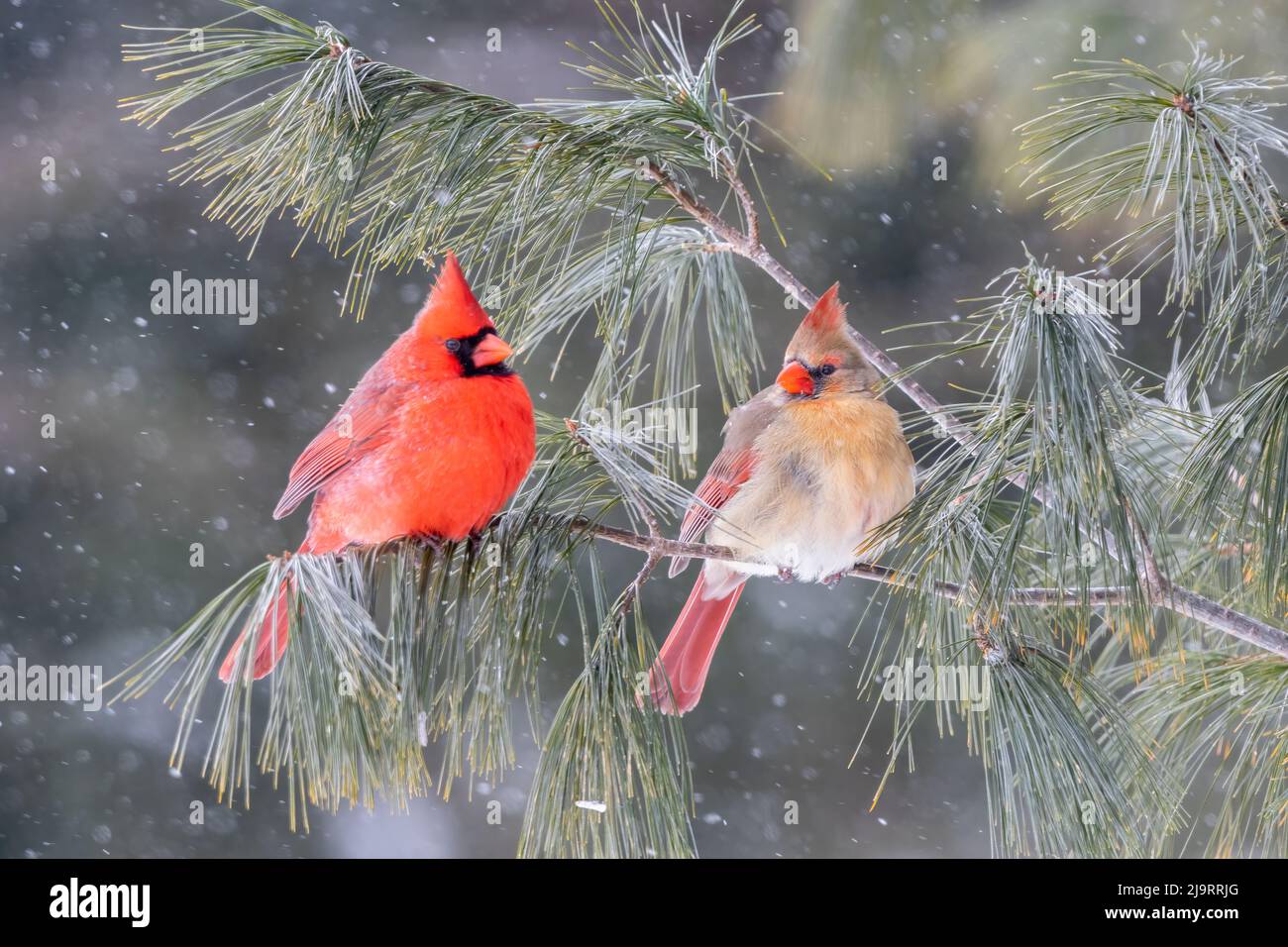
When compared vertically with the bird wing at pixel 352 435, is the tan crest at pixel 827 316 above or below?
above

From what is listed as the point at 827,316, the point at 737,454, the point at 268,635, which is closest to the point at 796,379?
the point at 827,316

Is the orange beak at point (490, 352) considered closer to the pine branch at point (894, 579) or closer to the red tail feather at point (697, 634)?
the pine branch at point (894, 579)

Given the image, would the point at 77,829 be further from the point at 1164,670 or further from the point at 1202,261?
the point at 1202,261

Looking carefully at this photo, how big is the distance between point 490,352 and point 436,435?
0.43ft

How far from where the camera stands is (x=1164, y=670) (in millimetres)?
1711

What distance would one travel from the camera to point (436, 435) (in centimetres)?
167

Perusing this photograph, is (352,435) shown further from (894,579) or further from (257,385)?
(257,385)

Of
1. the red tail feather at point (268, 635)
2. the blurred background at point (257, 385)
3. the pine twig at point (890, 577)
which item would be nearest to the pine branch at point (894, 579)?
the pine twig at point (890, 577)

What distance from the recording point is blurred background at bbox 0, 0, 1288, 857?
3811mm

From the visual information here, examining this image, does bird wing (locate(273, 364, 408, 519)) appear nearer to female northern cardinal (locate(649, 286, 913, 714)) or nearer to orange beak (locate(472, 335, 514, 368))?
orange beak (locate(472, 335, 514, 368))

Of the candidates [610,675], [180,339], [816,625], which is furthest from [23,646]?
[610,675]

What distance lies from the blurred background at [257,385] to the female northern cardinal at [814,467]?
1.87 m

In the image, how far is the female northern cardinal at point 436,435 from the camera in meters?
1.64

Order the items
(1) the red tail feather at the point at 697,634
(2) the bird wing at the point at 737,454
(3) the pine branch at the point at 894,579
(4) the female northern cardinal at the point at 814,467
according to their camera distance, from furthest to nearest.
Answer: (1) the red tail feather at the point at 697,634 → (2) the bird wing at the point at 737,454 → (4) the female northern cardinal at the point at 814,467 → (3) the pine branch at the point at 894,579
